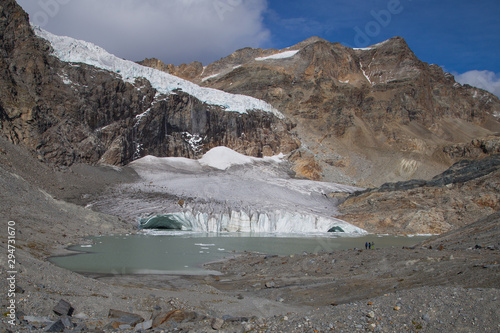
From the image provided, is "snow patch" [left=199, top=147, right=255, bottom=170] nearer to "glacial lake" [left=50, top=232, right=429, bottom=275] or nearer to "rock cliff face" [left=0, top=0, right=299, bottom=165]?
"rock cliff face" [left=0, top=0, right=299, bottom=165]

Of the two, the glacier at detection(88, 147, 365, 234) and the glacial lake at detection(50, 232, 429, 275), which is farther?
the glacier at detection(88, 147, 365, 234)

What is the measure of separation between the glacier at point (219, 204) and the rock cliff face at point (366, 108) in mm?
16900

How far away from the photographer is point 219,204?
34.8 metres

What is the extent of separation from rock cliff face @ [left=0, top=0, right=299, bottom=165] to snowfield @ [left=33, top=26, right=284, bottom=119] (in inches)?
40.4

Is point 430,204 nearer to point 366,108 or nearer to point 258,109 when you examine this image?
point 258,109

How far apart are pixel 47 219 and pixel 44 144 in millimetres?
20323

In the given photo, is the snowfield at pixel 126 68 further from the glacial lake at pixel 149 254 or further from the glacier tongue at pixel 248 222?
the glacial lake at pixel 149 254

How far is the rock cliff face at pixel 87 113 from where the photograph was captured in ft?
125

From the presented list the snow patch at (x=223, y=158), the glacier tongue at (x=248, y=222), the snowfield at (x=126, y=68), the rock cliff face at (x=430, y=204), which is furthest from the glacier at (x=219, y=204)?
the snowfield at (x=126, y=68)

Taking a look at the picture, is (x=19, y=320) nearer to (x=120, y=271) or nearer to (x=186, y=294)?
(x=186, y=294)

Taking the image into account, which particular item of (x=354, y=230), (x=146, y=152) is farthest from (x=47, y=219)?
(x=146, y=152)

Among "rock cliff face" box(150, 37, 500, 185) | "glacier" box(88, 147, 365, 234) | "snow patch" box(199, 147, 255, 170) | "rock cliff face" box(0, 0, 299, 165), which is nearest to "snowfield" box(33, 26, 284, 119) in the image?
"rock cliff face" box(0, 0, 299, 165)

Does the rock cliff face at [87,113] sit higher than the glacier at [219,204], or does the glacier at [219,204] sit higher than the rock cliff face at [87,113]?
the rock cliff face at [87,113]

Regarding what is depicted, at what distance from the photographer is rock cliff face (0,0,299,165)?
38000 mm
